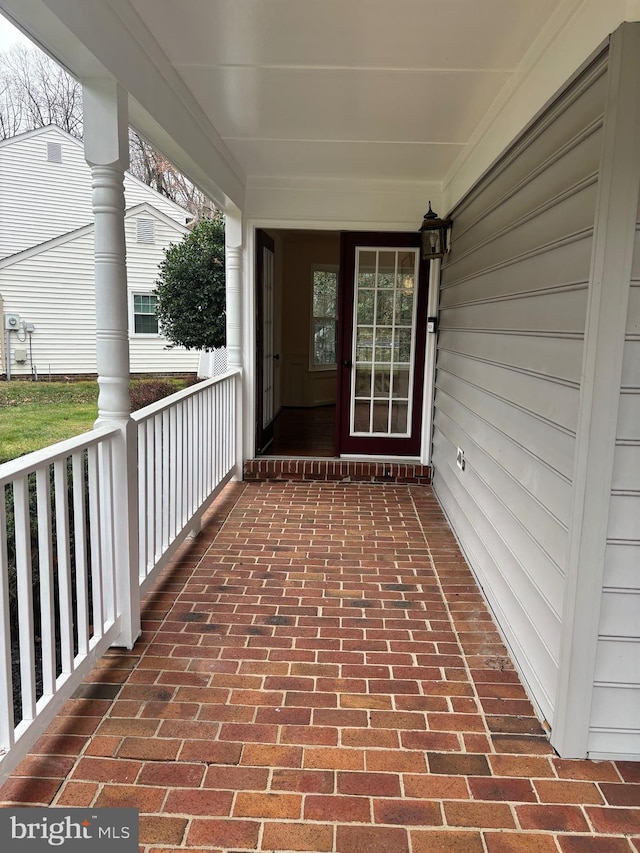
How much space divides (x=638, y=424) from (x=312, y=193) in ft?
13.3

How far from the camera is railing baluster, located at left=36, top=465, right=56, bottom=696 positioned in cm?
177

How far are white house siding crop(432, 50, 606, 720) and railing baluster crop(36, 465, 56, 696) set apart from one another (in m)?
1.67

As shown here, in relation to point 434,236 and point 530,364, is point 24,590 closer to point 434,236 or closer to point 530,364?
point 530,364

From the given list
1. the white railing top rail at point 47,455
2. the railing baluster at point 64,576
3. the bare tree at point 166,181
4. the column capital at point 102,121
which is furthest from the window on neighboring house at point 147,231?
the railing baluster at point 64,576

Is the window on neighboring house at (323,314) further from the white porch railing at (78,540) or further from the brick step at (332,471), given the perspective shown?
the white porch railing at (78,540)

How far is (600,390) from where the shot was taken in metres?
1.71

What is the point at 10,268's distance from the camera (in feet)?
32.3

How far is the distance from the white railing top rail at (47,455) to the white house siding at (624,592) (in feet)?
5.73

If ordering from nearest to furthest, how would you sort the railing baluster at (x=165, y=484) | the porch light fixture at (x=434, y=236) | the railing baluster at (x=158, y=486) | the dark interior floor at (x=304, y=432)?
the railing baluster at (x=158, y=486) → the railing baluster at (x=165, y=484) → the porch light fixture at (x=434, y=236) → the dark interior floor at (x=304, y=432)

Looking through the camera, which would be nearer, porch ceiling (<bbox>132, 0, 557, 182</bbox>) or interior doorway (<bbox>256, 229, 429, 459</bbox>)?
porch ceiling (<bbox>132, 0, 557, 182</bbox>)

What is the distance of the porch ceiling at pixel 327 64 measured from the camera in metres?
2.04

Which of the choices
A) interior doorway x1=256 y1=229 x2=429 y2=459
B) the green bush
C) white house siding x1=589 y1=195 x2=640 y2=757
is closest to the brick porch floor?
white house siding x1=589 y1=195 x2=640 y2=757

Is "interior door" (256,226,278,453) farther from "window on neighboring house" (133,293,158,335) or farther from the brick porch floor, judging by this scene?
"window on neighboring house" (133,293,158,335)

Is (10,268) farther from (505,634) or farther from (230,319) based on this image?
(505,634)
